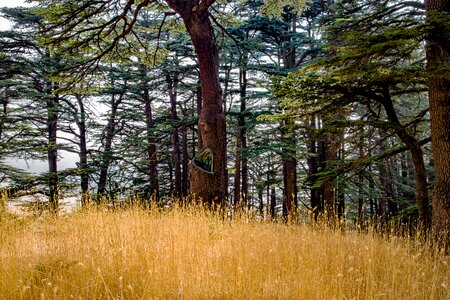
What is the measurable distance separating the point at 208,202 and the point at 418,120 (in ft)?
16.2

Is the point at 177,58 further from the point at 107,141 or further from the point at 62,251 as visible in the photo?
the point at 62,251

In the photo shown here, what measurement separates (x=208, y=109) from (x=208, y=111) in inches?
1.9

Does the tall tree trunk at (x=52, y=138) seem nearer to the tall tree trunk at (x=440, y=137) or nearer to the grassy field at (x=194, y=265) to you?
the grassy field at (x=194, y=265)

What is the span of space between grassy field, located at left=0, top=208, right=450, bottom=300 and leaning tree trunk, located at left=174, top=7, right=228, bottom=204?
5.59 ft

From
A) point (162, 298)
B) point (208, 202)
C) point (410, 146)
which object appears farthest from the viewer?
point (208, 202)

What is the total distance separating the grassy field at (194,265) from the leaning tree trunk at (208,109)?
1.70 meters

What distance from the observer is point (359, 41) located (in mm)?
4613

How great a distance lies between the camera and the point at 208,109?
23.7 feet

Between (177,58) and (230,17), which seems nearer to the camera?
(230,17)

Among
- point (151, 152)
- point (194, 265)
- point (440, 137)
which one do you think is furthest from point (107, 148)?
point (440, 137)

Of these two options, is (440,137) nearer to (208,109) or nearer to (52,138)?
(208,109)

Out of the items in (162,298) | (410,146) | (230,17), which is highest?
(230,17)

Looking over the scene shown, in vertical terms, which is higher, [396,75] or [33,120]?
[33,120]

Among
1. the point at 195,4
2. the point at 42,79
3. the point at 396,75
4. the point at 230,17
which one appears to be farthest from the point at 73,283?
the point at 42,79
